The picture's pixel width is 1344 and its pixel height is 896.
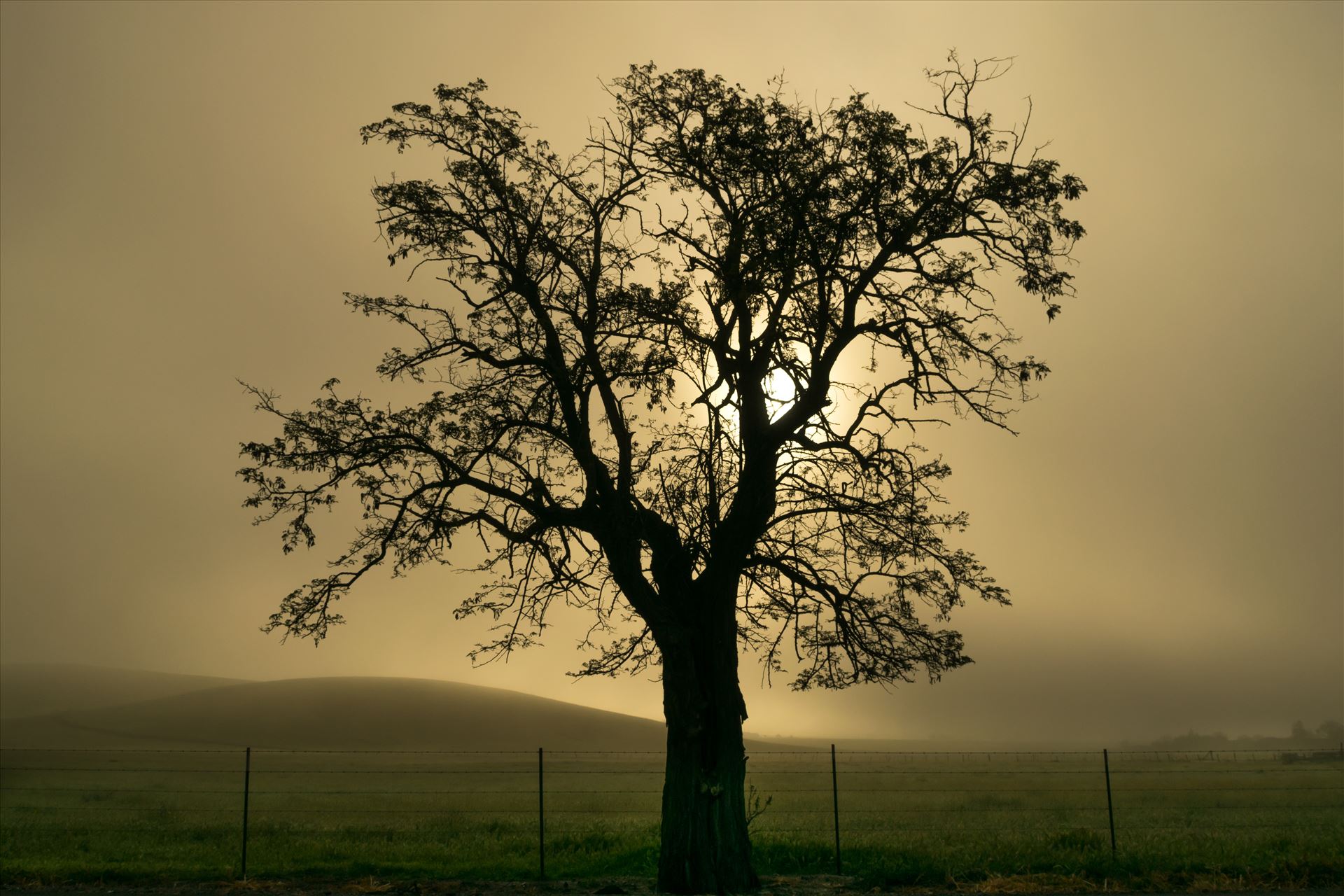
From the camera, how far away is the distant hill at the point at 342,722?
87812mm

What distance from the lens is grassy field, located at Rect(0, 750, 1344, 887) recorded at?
17.3 m

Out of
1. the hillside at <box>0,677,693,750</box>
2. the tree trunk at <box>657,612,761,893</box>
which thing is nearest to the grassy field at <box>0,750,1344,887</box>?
the tree trunk at <box>657,612,761,893</box>

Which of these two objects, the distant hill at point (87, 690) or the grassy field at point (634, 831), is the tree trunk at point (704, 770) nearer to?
the grassy field at point (634, 831)

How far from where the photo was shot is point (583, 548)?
17.6m

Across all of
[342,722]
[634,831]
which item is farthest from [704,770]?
[342,722]

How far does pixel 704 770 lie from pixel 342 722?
87.5m

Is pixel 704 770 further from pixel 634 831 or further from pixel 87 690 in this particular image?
pixel 87 690

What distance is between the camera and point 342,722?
95.6 m

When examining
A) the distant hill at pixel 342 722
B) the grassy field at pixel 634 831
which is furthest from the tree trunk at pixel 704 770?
the distant hill at pixel 342 722

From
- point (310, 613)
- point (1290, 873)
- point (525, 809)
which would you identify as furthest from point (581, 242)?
point (525, 809)

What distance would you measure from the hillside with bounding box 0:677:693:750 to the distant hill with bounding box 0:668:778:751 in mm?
134

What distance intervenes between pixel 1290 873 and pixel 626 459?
1186 centimetres

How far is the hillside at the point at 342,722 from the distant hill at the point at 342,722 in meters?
0.13

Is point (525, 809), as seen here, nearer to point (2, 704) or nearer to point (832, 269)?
point (832, 269)
